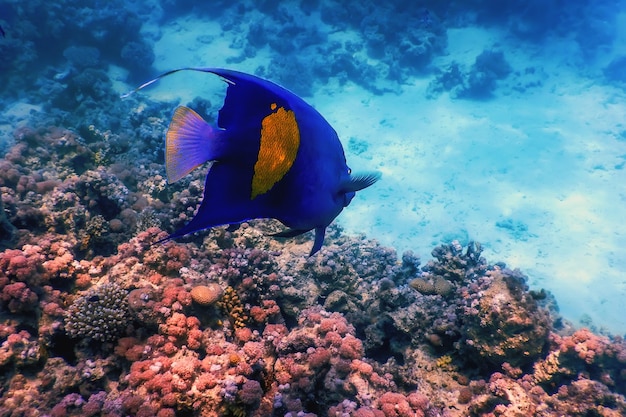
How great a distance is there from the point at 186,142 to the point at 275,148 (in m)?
0.25

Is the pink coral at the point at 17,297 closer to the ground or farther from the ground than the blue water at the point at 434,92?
closer to the ground

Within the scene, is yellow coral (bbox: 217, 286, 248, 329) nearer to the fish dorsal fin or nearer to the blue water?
the fish dorsal fin

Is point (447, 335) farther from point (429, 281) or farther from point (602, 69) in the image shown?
point (602, 69)

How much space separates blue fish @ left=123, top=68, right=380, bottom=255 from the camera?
36.8 inches

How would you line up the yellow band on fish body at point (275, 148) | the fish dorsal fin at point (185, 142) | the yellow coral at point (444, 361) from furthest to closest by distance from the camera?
the yellow coral at point (444, 361), the yellow band on fish body at point (275, 148), the fish dorsal fin at point (185, 142)

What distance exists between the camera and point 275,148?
40.5 inches

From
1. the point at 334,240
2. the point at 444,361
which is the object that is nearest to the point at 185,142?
the point at 444,361

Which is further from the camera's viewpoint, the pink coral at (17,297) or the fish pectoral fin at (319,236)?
the pink coral at (17,297)

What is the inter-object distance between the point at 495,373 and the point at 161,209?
5.04 metres

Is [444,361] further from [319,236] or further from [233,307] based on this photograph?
[319,236]

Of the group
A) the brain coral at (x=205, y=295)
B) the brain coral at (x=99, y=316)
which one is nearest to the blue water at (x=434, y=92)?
the brain coral at (x=205, y=295)

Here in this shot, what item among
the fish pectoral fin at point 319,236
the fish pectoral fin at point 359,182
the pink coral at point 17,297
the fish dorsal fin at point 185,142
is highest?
the fish pectoral fin at point 359,182

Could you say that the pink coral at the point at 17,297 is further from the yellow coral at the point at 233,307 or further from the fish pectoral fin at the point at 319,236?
the fish pectoral fin at the point at 319,236

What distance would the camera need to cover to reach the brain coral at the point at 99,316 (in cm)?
313
